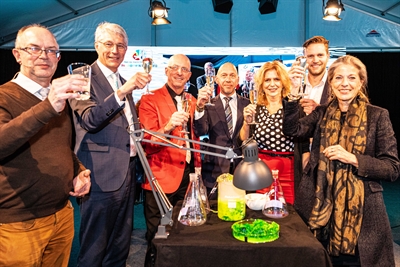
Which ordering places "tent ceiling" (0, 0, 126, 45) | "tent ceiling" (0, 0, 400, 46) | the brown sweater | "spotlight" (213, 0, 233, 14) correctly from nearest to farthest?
1. the brown sweater
2. "tent ceiling" (0, 0, 126, 45)
3. "tent ceiling" (0, 0, 400, 46)
4. "spotlight" (213, 0, 233, 14)

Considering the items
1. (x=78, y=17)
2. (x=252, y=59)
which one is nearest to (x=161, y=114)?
(x=252, y=59)

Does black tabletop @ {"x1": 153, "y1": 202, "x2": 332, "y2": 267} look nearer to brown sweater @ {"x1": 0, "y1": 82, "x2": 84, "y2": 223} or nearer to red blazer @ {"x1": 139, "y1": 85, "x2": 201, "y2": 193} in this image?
brown sweater @ {"x1": 0, "y1": 82, "x2": 84, "y2": 223}

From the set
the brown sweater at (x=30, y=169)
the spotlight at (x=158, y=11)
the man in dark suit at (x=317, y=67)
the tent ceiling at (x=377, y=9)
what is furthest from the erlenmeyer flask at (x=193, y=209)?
the tent ceiling at (x=377, y=9)

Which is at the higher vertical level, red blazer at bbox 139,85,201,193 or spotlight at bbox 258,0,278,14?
spotlight at bbox 258,0,278,14

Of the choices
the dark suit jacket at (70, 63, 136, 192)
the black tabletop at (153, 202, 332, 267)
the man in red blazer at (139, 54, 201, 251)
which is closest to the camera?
the black tabletop at (153, 202, 332, 267)

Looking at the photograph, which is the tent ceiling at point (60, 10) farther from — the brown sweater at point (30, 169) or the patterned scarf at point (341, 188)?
the patterned scarf at point (341, 188)

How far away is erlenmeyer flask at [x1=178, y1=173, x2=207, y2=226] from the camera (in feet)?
5.88

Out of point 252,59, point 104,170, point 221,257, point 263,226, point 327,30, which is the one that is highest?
point 327,30

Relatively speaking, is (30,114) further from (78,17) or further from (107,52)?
(78,17)

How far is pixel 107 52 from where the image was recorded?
241 centimetres

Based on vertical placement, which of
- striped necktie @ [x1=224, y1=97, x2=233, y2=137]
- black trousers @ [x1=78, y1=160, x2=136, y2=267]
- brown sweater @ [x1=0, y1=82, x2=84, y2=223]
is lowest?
black trousers @ [x1=78, y1=160, x2=136, y2=267]

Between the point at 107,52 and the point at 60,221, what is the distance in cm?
119

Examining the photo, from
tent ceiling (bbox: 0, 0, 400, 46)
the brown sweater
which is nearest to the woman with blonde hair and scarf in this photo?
the brown sweater

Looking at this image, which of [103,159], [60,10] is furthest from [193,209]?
[60,10]
